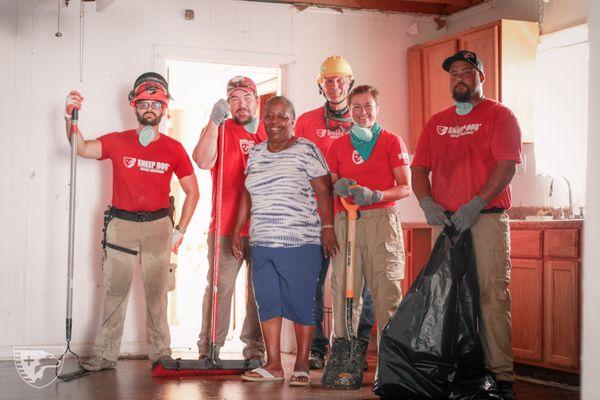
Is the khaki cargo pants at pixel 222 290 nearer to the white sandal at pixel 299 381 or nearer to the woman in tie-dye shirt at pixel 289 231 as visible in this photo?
the woman in tie-dye shirt at pixel 289 231

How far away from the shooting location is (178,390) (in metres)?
4.11

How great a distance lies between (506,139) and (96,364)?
2668mm

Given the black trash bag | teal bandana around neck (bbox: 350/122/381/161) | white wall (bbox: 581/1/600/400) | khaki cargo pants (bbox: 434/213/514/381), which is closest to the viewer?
white wall (bbox: 581/1/600/400)

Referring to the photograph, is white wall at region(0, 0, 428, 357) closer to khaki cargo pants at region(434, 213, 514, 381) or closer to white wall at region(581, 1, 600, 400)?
khaki cargo pants at region(434, 213, 514, 381)

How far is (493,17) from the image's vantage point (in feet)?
20.0

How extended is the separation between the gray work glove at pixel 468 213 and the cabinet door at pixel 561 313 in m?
0.93

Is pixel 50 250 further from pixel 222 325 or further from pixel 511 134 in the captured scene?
pixel 511 134

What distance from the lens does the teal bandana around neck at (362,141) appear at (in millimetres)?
4329

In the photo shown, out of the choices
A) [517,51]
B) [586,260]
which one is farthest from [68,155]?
[586,260]

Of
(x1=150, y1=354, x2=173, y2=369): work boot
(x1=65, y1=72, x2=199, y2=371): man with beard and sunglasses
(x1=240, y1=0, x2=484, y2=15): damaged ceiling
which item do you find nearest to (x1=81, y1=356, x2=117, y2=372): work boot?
(x1=65, y1=72, x2=199, y2=371): man with beard and sunglasses

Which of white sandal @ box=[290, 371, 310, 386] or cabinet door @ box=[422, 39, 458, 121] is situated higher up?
cabinet door @ box=[422, 39, 458, 121]

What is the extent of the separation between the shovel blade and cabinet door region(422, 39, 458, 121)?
251 centimetres

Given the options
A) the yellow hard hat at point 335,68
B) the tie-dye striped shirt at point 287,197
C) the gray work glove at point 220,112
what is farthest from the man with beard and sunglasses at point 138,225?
the yellow hard hat at point 335,68

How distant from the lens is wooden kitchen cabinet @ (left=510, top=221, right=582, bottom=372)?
444 centimetres
